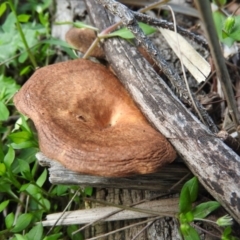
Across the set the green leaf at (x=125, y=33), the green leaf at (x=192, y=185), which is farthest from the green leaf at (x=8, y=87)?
the green leaf at (x=192, y=185)

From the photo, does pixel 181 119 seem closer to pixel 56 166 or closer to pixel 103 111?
pixel 103 111

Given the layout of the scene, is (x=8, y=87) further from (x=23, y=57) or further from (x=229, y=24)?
(x=229, y=24)

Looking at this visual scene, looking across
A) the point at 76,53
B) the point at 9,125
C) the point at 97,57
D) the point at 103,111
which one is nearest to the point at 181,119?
the point at 103,111

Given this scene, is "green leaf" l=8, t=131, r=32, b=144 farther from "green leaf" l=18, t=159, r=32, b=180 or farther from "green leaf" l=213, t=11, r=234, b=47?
"green leaf" l=213, t=11, r=234, b=47

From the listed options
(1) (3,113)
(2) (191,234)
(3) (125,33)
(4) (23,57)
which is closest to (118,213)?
(2) (191,234)

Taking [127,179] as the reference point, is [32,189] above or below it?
below

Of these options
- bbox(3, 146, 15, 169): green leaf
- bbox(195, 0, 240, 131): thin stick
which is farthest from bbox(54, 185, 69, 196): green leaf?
bbox(195, 0, 240, 131): thin stick

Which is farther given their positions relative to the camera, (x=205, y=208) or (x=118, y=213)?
(x=118, y=213)
